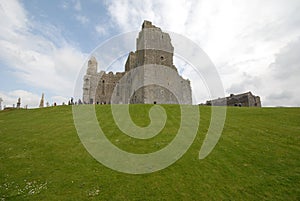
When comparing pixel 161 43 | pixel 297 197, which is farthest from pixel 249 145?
pixel 161 43

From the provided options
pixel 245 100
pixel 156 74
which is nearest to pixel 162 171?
pixel 156 74

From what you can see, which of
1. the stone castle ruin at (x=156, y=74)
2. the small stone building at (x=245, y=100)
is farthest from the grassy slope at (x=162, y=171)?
the small stone building at (x=245, y=100)

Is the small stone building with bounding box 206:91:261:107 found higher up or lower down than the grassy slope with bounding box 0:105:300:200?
higher up

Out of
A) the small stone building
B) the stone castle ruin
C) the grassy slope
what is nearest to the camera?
the grassy slope

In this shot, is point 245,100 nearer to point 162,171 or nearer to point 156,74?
point 156,74

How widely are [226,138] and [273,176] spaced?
5.34 meters

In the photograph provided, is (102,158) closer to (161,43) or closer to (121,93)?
(161,43)

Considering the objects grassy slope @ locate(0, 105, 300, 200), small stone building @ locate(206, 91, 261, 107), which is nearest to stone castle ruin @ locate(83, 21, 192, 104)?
small stone building @ locate(206, 91, 261, 107)

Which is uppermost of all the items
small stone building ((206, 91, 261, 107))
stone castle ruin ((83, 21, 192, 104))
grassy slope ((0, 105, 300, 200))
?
stone castle ruin ((83, 21, 192, 104))

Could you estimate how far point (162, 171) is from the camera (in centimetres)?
1008

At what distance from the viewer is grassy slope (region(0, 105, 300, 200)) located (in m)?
8.17

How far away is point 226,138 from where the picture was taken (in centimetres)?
1437

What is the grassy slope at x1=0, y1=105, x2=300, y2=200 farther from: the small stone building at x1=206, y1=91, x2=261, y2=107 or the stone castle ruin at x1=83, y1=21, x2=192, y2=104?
the small stone building at x1=206, y1=91, x2=261, y2=107

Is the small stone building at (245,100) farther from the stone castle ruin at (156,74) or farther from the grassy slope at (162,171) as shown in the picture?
the grassy slope at (162,171)
